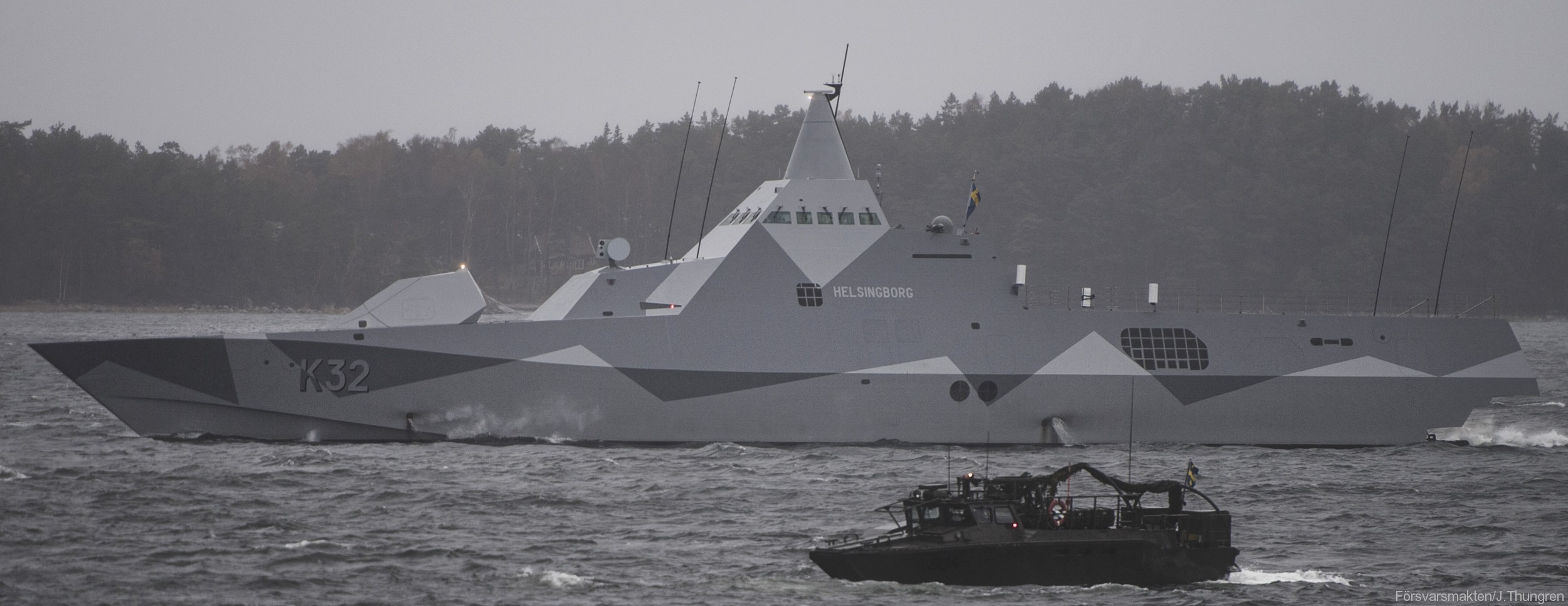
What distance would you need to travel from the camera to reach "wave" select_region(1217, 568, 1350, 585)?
49.2ft

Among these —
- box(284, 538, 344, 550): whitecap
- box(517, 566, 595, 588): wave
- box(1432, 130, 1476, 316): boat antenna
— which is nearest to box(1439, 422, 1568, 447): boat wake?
box(1432, 130, 1476, 316): boat antenna

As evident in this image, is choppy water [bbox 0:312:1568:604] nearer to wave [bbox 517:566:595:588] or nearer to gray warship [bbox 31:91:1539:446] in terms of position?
wave [bbox 517:566:595:588]

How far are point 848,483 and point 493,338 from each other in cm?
598

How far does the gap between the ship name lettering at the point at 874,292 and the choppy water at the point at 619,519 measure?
2448 millimetres

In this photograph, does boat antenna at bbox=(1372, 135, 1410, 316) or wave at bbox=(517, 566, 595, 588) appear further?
boat antenna at bbox=(1372, 135, 1410, 316)

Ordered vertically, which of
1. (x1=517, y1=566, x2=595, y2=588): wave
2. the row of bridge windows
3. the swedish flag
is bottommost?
(x1=517, y1=566, x2=595, y2=588): wave

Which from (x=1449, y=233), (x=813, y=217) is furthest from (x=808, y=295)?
(x=1449, y=233)

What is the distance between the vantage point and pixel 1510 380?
2569 centimetres

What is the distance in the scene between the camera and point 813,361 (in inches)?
913

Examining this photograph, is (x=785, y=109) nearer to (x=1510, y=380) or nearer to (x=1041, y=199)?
(x=1041, y=199)

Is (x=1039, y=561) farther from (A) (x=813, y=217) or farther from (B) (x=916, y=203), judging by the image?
(B) (x=916, y=203)

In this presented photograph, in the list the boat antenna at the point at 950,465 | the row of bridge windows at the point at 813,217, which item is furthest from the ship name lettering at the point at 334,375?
the boat antenna at the point at 950,465

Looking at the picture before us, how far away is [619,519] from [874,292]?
777 centimetres

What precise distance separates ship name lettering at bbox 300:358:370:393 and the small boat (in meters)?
9.60
